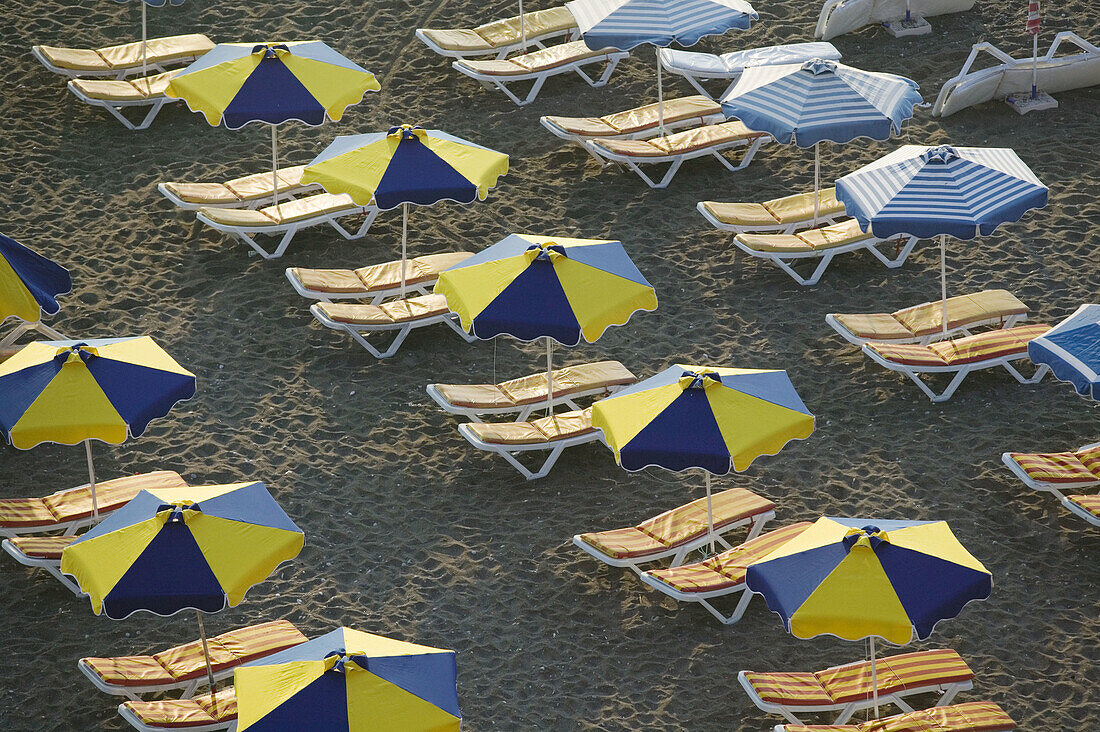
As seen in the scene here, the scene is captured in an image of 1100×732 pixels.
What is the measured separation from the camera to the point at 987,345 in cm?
1171

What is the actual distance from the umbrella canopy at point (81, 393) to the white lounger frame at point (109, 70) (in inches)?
267

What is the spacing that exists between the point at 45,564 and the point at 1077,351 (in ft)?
24.6

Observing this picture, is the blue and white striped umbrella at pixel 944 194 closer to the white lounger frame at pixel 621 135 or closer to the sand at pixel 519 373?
the sand at pixel 519 373

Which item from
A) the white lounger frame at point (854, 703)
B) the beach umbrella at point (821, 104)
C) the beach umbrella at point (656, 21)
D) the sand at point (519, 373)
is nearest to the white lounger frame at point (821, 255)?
the sand at point (519, 373)

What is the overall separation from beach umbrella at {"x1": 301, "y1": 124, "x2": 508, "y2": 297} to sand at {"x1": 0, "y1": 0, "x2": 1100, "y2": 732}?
1.33 m

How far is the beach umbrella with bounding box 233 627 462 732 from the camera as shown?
7.44 metres

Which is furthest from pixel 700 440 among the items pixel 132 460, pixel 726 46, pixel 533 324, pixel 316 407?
pixel 726 46

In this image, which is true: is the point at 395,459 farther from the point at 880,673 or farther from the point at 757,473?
the point at 880,673

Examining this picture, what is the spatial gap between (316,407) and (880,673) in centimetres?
518

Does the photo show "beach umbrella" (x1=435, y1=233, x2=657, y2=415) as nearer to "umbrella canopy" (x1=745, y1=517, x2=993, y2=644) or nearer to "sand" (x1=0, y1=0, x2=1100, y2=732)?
"sand" (x1=0, y1=0, x2=1100, y2=732)

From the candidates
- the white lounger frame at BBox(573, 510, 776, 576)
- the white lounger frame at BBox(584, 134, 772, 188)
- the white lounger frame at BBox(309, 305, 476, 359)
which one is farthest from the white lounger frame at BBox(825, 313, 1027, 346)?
the white lounger frame at BBox(309, 305, 476, 359)

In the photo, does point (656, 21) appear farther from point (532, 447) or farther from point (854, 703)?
point (854, 703)

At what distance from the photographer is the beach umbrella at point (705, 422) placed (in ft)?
30.7

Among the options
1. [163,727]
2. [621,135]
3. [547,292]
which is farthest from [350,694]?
[621,135]
